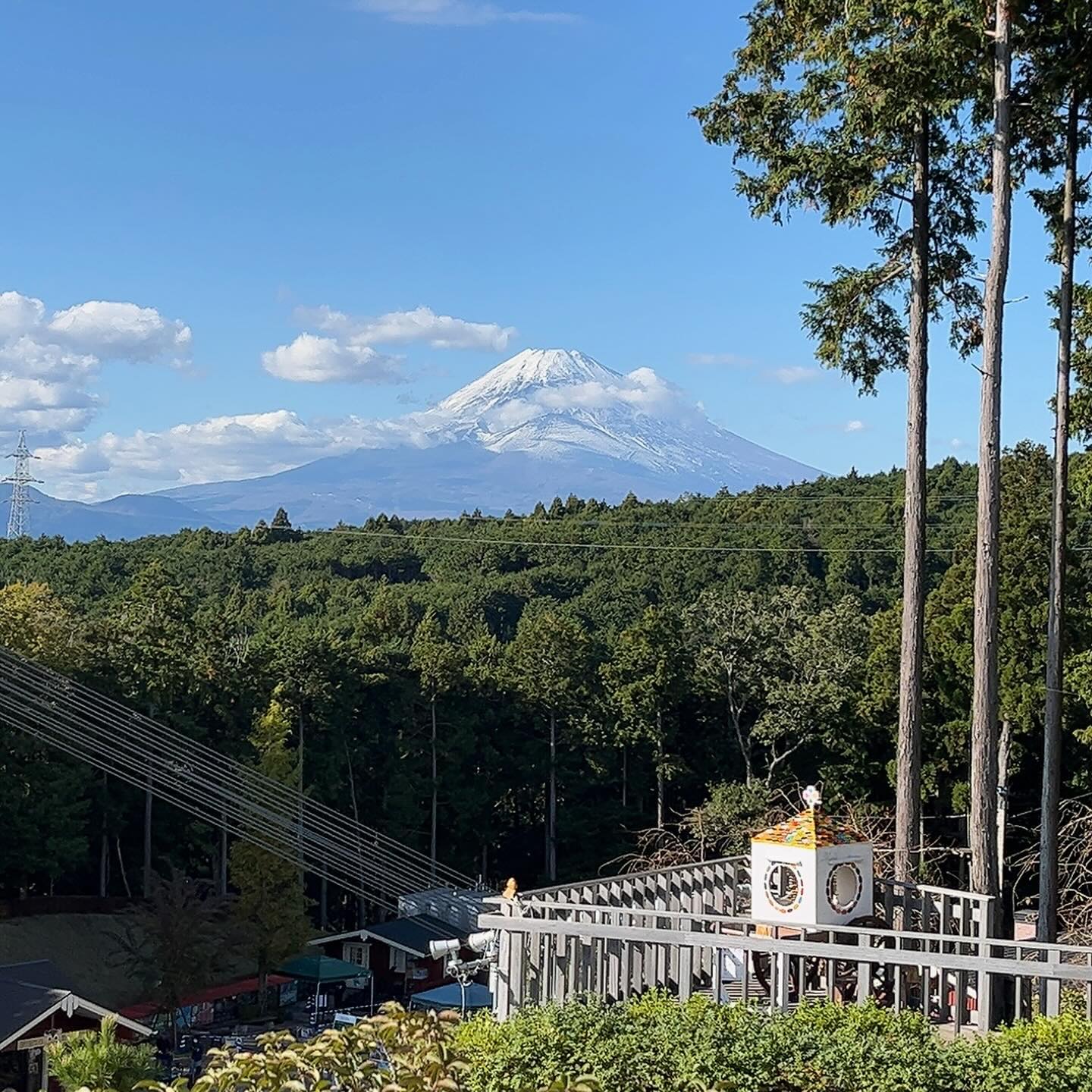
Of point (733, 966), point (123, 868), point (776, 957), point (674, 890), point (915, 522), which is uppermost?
point (915, 522)

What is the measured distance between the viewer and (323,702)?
30750 mm

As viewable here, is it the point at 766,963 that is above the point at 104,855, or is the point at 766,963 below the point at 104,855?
Result: above

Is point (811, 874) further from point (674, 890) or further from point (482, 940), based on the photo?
point (482, 940)

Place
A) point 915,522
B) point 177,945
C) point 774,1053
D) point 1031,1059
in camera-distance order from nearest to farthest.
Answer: point 1031,1059 → point 774,1053 → point 915,522 → point 177,945

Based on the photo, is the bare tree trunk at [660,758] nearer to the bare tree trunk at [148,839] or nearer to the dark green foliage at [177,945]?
the bare tree trunk at [148,839]

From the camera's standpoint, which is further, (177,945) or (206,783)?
(206,783)

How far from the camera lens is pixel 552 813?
105ft

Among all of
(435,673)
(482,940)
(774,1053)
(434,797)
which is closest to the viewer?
(774,1053)

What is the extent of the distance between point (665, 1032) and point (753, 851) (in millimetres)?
2134

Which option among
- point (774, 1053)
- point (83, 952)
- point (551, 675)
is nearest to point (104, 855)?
point (83, 952)

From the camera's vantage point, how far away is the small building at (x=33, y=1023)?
44.1ft

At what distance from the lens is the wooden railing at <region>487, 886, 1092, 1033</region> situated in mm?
6984

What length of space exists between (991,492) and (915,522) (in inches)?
36.9

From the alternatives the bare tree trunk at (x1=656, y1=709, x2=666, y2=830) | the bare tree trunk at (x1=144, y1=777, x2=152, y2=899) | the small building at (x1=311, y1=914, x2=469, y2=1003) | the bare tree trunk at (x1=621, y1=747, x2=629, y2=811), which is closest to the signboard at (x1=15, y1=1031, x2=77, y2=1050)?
the small building at (x1=311, y1=914, x2=469, y2=1003)
